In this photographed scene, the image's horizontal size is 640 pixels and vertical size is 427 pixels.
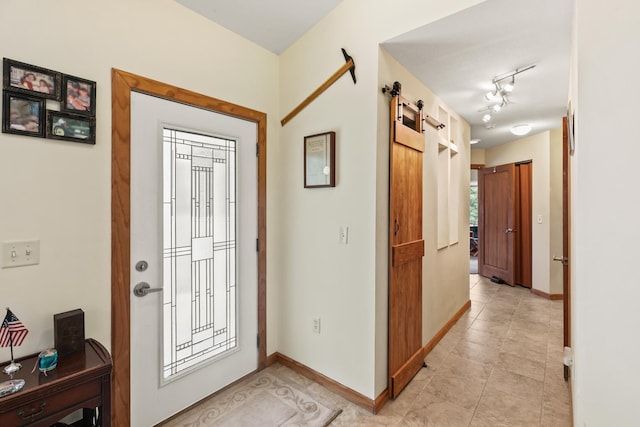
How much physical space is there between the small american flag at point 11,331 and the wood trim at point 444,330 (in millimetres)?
2613

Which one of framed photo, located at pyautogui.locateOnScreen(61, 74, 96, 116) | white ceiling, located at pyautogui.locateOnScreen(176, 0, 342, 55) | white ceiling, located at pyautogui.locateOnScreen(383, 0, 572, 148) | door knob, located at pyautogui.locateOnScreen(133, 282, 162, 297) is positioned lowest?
door knob, located at pyautogui.locateOnScreen(133, 282, 162, 297)

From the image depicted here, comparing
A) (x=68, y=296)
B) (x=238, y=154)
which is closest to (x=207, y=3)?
(x=238, y=154)

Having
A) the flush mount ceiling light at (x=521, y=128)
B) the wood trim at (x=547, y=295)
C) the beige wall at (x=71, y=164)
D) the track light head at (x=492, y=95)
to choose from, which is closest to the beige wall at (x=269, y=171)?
the beige wall at (x=71, y=164)

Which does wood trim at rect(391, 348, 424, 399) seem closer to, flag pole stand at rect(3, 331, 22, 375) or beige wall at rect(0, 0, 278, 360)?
beige wall at rect(0, 0, 278, 360)

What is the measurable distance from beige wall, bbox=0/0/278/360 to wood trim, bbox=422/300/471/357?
2.45 meters

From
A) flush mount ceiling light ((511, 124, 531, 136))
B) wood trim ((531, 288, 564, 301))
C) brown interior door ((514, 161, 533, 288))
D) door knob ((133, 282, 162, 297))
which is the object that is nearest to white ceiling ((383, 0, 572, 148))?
flush mount ceiling light ((511, 124, 531, 136))

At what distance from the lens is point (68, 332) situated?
55.1 inches

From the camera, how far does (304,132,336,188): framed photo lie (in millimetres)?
2123

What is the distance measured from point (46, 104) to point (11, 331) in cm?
102

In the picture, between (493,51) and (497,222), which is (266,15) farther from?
(497,222)

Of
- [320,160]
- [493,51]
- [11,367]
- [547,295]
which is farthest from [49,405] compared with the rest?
[547,295]

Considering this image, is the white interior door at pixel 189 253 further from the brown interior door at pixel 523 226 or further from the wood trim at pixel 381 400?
the brown interior door at pixel 523 226

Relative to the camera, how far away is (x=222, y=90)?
6.93 feet

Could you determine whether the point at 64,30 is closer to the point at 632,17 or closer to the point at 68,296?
the point at 68,296
